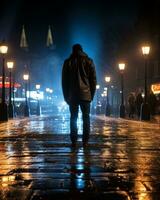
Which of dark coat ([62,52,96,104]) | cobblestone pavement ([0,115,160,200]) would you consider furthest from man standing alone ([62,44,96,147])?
cobblestone pavement ([0,115,160,200])

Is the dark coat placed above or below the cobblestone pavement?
above

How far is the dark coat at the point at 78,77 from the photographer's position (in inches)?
366

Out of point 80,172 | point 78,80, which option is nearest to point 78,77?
point 78,80

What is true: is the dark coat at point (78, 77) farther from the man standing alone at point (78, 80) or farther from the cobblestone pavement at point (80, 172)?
the cobblestone pavement at point (80, 172)

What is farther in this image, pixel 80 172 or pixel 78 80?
pixel 78 80

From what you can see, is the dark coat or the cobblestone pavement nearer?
the cobblestone pavement

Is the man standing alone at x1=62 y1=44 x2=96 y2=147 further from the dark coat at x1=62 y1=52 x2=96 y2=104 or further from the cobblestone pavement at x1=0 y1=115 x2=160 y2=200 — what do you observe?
the cobblestone pavement at x1=0 y1=115 x2=160 y2=200

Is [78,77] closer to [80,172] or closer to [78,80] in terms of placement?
[78,80]

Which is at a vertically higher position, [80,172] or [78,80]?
[78,80]

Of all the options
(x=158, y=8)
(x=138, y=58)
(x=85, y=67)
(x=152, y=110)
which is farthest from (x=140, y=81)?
(x=85, y=67)

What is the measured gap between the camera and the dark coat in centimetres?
929

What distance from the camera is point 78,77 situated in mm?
9336

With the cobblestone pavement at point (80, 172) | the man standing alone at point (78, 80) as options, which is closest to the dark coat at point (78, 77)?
the man standing alone at point (78, 80)

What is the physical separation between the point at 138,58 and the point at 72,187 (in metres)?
69.8
